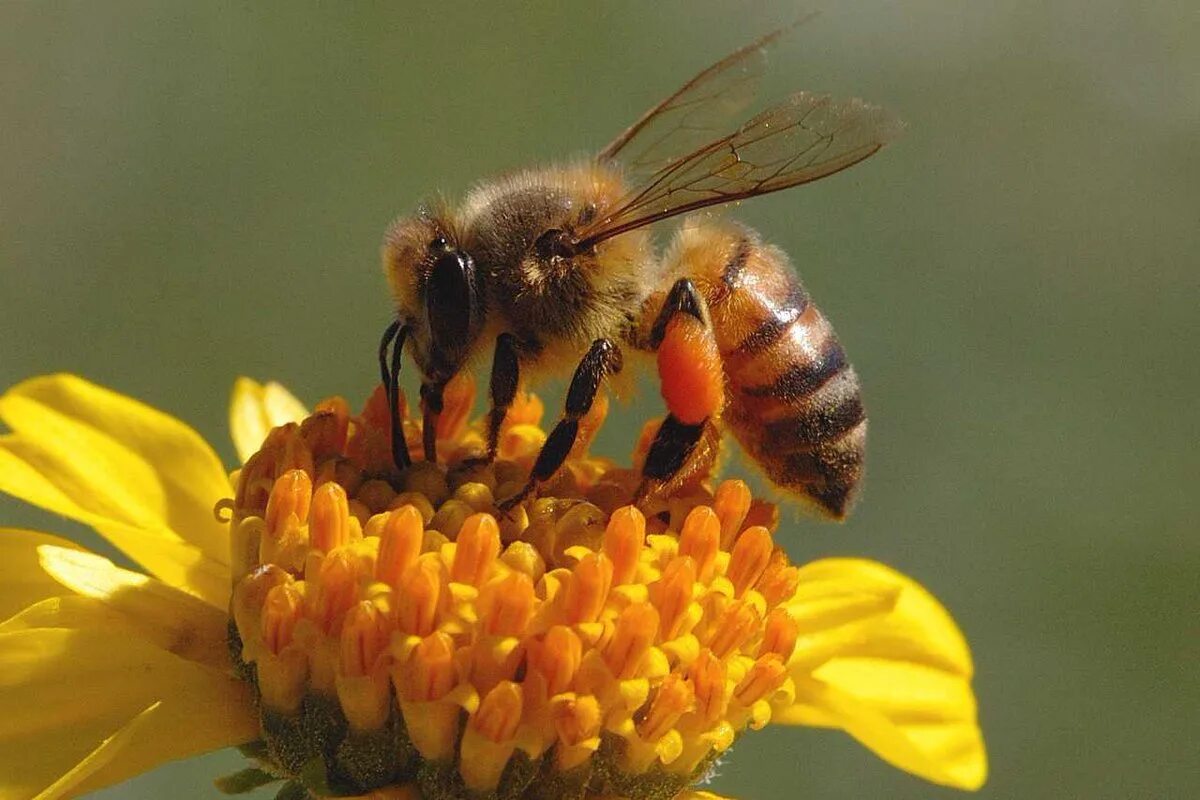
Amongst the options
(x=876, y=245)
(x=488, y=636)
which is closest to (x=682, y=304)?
(x=488, y=636)

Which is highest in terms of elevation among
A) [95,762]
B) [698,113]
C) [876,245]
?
[876,245]

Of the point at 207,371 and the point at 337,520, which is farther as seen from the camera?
the point at 207,371

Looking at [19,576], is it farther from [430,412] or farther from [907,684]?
[907,684]

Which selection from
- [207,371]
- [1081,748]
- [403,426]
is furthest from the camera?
[207,371]

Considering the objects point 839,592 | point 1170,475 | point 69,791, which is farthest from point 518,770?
point 1170,475

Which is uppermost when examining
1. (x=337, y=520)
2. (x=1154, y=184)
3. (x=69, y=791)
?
(x=1154, y=184)

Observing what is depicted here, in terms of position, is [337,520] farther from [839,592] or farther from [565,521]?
[839,592]
